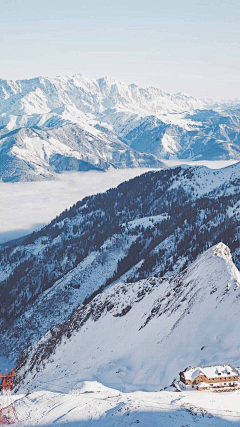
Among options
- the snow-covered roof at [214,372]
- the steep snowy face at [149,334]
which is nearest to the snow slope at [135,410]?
the snow-covered roof at [214,372]

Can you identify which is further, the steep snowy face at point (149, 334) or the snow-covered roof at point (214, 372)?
the steep snowy face at point (149, 334)

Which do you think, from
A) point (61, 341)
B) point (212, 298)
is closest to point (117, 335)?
point (61, 341)

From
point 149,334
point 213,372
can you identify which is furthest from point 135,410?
point 149,334

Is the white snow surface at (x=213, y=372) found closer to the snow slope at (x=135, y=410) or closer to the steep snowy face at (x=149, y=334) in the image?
the snow slope at (x=135, y=410)

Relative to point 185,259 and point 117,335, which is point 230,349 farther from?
point 185,259

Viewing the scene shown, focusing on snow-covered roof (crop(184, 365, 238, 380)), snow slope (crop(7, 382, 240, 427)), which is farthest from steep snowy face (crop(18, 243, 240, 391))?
snow slope (crop(7, 382, 240, 427))

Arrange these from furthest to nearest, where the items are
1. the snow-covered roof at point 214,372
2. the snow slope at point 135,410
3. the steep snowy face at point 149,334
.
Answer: the steep snowy face at point 149,334
the snow-covered roof at point 214,372
the snow slope at point 135,410
